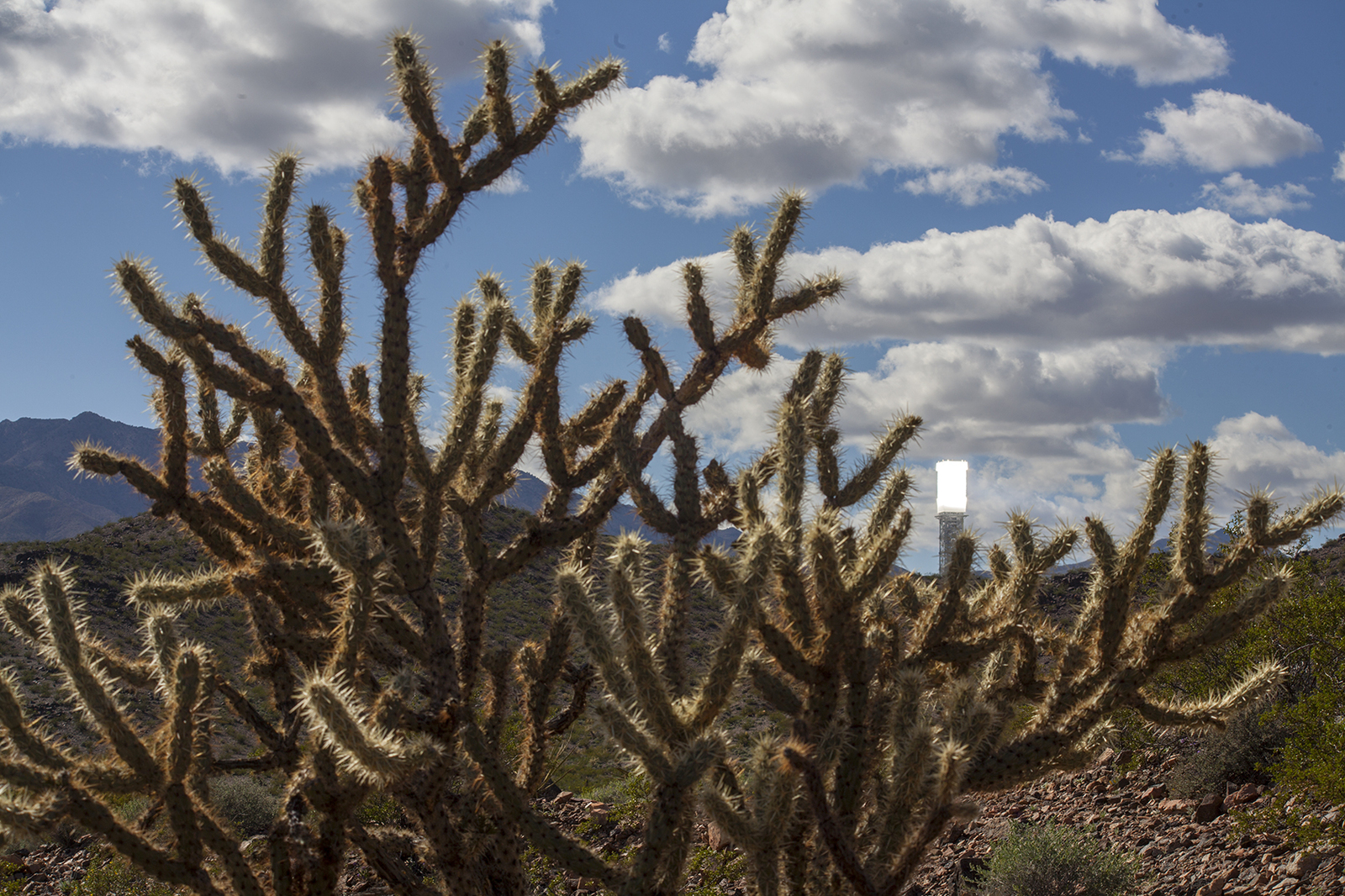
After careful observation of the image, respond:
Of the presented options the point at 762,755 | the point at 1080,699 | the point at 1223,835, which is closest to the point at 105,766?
the point at 762,755

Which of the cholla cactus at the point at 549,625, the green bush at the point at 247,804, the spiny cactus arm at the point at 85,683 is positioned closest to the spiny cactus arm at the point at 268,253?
the cholla cactus at the point at 549,625

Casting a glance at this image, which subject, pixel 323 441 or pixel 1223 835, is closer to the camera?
pixel 323 441

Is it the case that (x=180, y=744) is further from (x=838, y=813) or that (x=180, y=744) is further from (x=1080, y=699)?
(x=1080, y=699)

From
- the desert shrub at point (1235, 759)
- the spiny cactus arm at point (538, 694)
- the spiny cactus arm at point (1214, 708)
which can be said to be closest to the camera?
the spiny cactus arm at point (1214, 708)

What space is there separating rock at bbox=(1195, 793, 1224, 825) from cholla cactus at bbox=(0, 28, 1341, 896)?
238 inches

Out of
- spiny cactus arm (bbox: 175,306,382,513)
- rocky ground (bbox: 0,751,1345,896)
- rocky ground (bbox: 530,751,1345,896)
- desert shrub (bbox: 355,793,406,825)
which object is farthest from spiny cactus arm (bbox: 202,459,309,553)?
desert shrub (bbox: 355,793,406,825)

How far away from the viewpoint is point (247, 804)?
47.4 feet

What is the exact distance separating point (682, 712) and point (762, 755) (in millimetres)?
409

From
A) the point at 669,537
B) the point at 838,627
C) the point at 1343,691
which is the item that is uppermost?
the point at 669,537

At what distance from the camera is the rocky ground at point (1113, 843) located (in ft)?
27.9

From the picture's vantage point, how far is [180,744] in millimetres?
4855

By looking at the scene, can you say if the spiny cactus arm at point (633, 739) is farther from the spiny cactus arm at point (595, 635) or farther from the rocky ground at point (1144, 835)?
the rocky ground at point (1144, 835)

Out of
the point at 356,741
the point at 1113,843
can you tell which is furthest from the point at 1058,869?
the point at 356,741

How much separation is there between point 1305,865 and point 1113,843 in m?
2.11
